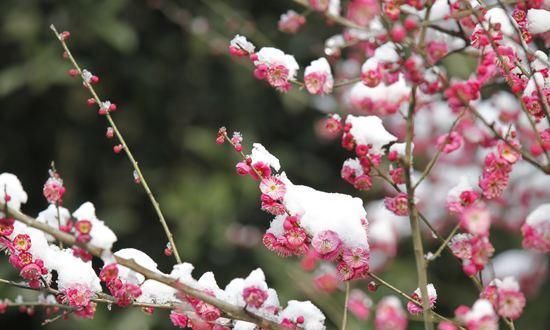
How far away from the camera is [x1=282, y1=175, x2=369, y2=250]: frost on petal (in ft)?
3.51

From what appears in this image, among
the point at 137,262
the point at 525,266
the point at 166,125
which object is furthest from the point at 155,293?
the point at 166,125

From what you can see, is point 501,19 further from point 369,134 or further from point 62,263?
point 62,263

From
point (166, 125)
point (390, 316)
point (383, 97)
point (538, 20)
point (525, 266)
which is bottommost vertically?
point (390, 316)

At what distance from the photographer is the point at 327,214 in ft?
3.54

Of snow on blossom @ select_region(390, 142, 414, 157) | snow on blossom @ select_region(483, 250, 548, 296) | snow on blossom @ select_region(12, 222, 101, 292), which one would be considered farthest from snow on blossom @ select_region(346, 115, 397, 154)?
snow on blossom @ select_region(483, 250, 548, 296)

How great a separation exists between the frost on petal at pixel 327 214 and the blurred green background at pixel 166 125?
8.14 feet

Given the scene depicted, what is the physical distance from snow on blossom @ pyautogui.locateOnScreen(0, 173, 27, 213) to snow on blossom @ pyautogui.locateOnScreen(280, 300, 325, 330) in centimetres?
37

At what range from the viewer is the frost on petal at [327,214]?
42.1 inches

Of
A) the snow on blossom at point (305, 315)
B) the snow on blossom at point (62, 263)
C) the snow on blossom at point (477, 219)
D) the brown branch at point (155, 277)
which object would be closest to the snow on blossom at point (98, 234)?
the brown branch at point (155, 277)

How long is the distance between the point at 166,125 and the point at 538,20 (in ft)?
10.5

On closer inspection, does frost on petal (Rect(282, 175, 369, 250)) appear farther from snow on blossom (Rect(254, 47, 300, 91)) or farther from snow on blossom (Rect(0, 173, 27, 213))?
snow on blossom (Rect(0, 173, 27, 213))

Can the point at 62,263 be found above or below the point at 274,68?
below

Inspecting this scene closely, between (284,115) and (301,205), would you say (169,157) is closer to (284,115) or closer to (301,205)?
(284,115)

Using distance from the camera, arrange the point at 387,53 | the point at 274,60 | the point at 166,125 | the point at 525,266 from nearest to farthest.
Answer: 1. the point at 387,53
2. the point at 274,60
3. the point at 525,266
4. the point at 166,125
